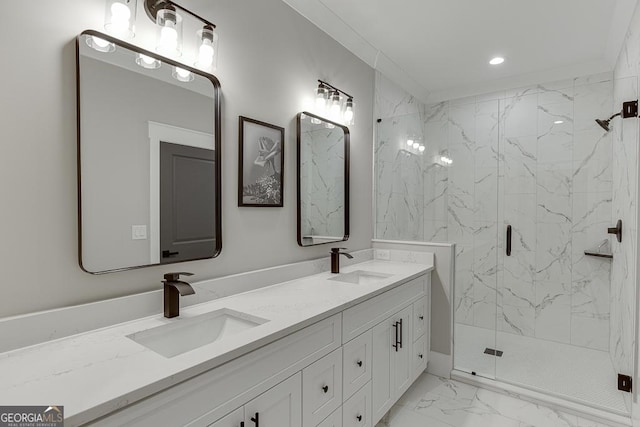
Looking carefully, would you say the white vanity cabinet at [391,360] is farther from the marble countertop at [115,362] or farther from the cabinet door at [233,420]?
the cabinet door at [233,420]

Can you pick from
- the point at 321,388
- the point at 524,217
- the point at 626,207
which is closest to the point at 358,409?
the point at 321,388

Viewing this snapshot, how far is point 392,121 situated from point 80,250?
8.53 ft

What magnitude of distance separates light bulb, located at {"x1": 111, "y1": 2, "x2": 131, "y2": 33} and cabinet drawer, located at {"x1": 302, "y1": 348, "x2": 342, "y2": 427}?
1.43 metres

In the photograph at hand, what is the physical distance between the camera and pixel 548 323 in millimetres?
2969

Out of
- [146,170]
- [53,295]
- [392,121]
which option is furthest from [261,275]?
[392,121]

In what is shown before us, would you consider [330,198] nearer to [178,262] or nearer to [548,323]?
[178,262]

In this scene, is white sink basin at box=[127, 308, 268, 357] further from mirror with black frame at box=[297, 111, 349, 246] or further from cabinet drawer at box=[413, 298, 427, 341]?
cabinet drawer at box=[413, 298, 427, 341]

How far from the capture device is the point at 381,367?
6.09ft

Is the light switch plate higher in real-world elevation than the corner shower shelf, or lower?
higher

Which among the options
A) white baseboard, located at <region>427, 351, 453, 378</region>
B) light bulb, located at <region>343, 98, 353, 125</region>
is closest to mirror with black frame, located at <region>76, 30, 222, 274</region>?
light bulb, located at <region>343, 98, 353, 125</region>

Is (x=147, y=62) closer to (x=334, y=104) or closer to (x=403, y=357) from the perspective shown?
(x=334, y=104)

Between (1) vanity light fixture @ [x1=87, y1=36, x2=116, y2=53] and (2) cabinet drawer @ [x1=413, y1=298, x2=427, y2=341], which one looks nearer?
(1) vanity light fixture @ [x1=87, y1=36, x2=116, y2=53]

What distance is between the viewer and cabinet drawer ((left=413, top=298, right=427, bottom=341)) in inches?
90.4

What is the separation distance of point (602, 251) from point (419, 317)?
170 centimetres
